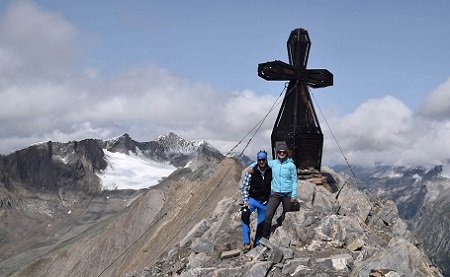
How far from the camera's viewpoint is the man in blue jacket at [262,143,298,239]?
17844 mm

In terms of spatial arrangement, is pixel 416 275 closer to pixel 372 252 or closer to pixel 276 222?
pixel 372 252

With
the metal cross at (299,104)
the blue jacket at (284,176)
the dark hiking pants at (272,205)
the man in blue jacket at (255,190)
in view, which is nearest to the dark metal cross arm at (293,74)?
the metal cross at (299,104)

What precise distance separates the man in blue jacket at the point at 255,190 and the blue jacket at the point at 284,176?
0.27 metres

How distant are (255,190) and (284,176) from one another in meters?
1.24

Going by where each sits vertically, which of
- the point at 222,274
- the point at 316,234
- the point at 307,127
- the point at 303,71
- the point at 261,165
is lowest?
the point at 222,274

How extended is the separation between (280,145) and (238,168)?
16311 millimetres

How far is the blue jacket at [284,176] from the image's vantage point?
1789cm

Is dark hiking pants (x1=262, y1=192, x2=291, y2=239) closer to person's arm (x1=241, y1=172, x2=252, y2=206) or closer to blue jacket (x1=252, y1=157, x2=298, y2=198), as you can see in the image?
blue jacket (x1=252, y1=157, x2=298, y2=198)

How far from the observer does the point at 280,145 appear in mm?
17781

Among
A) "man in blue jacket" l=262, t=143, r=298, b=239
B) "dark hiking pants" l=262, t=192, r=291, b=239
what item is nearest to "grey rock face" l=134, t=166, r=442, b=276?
"dark hiking pants" l=262, t=192, r=291, b=239

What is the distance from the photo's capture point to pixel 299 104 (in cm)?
3027

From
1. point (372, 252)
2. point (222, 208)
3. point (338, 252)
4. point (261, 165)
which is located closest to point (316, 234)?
point (338, 252)

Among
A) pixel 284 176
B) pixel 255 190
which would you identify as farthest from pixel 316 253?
pixel 255 190

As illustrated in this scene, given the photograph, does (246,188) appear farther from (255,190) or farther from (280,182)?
(280,182)
